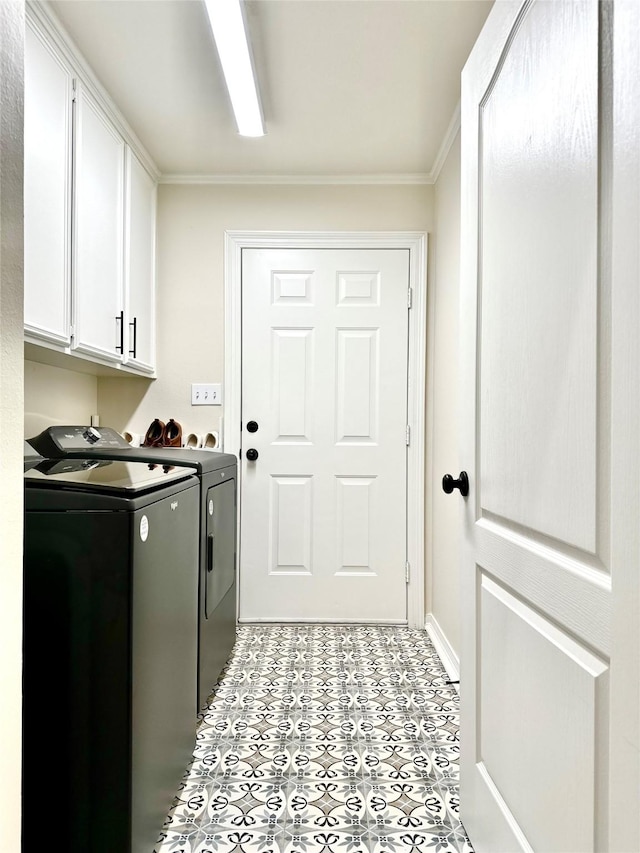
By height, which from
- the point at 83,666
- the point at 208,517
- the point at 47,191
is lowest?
the point at 83,666

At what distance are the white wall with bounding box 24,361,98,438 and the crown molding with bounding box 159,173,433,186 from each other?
1196 mm

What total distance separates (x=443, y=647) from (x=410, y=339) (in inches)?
62.0

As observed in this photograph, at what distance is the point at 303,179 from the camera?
2910 mm

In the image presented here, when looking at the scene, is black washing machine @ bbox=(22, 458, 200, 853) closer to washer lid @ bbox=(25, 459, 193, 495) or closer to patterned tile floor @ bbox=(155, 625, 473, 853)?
washer lid @ bbox=(25, 459, 193, 495)

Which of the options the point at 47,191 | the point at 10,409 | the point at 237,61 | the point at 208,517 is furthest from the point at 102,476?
the point at 237,61

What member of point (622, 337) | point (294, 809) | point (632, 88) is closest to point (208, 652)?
point (294, 809)

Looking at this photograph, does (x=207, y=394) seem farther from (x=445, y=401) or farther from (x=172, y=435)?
(x=445, y=401)

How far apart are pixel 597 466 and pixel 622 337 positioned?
0.20 meters

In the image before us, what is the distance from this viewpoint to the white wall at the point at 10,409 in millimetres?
753

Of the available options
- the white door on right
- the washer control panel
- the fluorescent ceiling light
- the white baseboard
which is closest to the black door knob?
the white door on right

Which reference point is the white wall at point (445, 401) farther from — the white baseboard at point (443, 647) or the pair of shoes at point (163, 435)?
the pair of shoes at point (163, 435)

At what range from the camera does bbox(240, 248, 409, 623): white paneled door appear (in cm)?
295

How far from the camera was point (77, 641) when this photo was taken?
1.17 meters

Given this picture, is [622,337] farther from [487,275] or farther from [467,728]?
[467,728]
